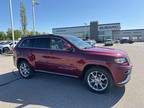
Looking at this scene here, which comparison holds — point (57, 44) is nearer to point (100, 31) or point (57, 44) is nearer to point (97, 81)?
point (97, 81)

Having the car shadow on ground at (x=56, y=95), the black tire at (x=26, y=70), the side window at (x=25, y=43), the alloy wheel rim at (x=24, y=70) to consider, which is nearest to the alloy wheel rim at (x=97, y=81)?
the car shadow on ground at (x=56, y=95)

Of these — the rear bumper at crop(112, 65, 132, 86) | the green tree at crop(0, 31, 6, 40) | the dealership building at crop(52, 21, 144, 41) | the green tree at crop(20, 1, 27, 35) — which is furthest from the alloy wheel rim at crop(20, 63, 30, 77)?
the green tree at crop(0, 31, 6, 40)

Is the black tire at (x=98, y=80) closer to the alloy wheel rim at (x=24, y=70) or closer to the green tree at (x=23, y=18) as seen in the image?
the alloy wheel rim at (x=24, y=70)

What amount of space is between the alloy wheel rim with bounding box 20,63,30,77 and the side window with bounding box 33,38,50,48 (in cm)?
104

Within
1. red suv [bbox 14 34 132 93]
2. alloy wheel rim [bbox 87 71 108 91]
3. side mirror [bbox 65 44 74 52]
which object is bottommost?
alloy wheel rim [bbox 87 71 108 91]

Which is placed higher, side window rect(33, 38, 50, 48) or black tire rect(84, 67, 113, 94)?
side window rect(33, 38, 50, 48)

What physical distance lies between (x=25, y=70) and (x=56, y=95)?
8.60 feet

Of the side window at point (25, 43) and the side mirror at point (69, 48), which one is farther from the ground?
the side window at point (25, 43)

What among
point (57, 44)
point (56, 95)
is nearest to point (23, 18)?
point (57, 44)

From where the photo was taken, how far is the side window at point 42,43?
6.60m

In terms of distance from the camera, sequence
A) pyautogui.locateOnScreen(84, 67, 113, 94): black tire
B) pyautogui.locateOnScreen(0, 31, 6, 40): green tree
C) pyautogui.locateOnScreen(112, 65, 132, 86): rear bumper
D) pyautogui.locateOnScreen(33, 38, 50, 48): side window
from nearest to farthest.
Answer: pyautogui.locateOnScreen(112, 65, 132, 86): rear bumper
pyautogui.locateOnScreen(84, 67, 113, 94): black tire
pyautogui.locateOnScreen(33, 38, 50, 48): side window
pyautogui.locateOnScreen(0, 31, 6, 40): green tree

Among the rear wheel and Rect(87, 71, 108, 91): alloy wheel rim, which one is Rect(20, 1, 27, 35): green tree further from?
Rect(87, 71, 108, 91): alloy wheel rim

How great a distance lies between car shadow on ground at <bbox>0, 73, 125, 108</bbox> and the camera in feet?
15.3

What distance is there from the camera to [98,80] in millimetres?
5441
